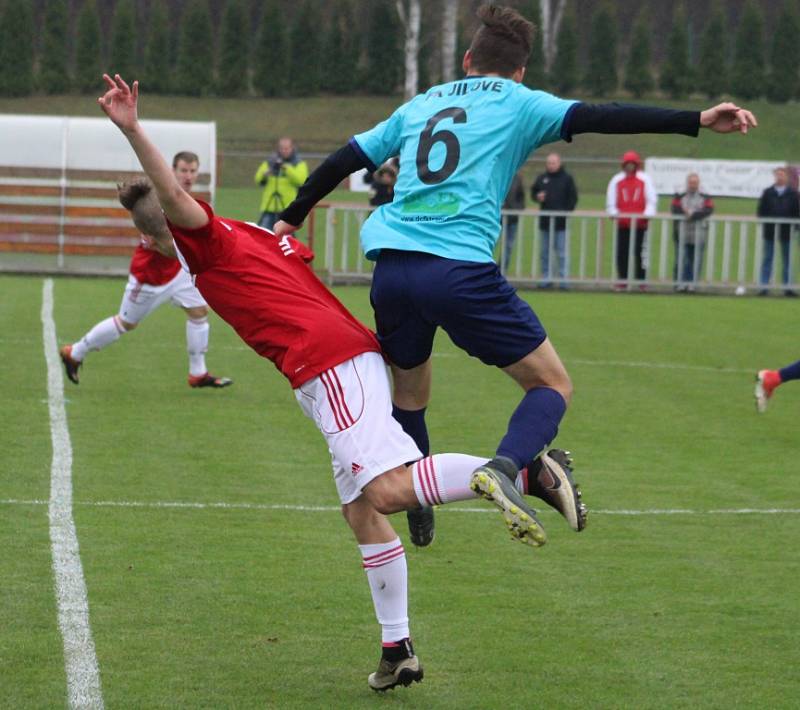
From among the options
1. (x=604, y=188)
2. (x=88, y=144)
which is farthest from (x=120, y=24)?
(x=88, y=144)

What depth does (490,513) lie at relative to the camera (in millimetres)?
8516

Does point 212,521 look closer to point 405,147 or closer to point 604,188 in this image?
point 405,147

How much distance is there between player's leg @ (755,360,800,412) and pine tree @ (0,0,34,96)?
56762 millimetres

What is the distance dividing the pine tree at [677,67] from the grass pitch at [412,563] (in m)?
55.0

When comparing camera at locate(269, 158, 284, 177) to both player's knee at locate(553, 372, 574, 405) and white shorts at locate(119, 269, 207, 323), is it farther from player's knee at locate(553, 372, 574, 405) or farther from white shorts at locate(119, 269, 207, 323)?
player's knee at locate(553, 372, 574, 405)

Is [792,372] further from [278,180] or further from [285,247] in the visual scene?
[278,180]

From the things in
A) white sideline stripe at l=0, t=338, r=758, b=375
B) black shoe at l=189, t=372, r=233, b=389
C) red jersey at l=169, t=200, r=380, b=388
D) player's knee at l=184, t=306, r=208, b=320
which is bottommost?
white sideline stripe at l=0, t=338, r=758, b=375

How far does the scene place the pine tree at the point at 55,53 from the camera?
65.1 meters

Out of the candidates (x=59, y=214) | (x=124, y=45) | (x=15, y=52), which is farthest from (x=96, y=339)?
(x=124, y=45)

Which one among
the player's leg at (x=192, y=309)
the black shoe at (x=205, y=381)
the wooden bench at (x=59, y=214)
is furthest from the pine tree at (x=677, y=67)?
the player's leg at (x=192, y=309)

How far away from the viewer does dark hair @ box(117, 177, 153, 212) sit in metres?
5.91

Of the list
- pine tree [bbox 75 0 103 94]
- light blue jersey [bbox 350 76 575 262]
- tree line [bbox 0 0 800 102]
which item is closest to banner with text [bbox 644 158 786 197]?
tree line [bbox 0 0 800 102]

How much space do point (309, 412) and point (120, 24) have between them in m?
63.9

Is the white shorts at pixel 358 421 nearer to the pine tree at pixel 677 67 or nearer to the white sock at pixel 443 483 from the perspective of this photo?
the white sock at pixel 443 483
